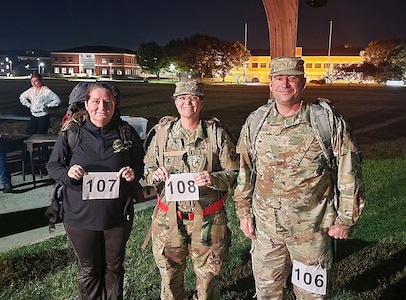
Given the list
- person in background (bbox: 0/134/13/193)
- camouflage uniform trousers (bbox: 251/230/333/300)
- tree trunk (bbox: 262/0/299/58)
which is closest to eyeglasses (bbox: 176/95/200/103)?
camouflage uniform trousers (bbox: 251/230/333/300)

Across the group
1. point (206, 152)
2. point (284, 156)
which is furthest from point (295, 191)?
point (206, 152)

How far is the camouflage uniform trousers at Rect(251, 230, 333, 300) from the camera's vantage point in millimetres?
2982

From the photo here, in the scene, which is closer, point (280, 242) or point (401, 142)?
point (280, 242)

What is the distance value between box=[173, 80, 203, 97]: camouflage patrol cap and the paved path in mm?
3409

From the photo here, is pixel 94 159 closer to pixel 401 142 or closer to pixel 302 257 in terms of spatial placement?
pixel 302 257

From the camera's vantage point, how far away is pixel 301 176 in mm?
2922

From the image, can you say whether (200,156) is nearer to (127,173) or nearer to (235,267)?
(127,173)

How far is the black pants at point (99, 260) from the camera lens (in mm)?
3312

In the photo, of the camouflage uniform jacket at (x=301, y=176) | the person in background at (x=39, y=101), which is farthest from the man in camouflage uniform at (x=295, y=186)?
the person in background at (x=39, y=101)

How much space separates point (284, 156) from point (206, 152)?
0.59 meters

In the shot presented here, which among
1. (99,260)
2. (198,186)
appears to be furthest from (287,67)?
(99,260)

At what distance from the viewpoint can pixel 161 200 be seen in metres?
3.29

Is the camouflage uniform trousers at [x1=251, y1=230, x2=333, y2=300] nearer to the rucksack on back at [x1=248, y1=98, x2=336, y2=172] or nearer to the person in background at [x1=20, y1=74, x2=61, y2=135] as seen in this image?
the rucksack on back at [x1=248, y1=98, x2=336, y2=172]

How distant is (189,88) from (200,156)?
51cm
